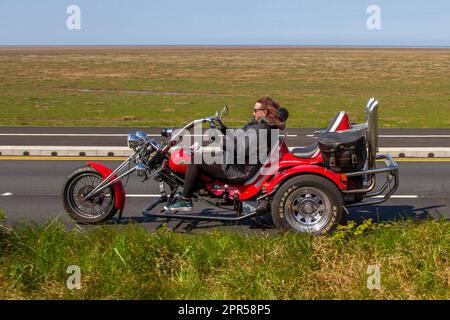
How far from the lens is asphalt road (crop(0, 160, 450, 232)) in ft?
29.4

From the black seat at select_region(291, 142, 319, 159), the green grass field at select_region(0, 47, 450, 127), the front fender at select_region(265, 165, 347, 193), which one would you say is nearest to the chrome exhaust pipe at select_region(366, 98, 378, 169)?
the front fender at select_region(265, 165, 347, 193)

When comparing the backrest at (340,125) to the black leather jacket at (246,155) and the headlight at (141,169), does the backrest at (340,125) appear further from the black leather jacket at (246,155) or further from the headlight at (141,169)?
the headlight at (141,169)

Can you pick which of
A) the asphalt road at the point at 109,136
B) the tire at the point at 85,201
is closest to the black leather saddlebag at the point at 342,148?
the tire at the point at 85,201

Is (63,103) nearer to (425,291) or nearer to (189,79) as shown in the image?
(189,79)

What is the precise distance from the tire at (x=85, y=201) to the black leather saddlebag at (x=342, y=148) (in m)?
2.77

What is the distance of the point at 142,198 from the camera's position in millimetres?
10641

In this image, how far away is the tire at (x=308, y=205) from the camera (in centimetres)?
766

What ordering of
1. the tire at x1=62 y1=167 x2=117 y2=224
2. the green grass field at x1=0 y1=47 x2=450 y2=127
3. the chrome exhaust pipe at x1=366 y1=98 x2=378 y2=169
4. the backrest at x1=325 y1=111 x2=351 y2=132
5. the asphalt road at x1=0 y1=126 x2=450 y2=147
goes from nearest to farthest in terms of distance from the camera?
the chrome exhaust pipe at x1=366 y1=98 x2=378 y2=169 < the backrest at x1=325 y1=111 x2=351 y2=132 < the tire at x1=62 y1=167 x2=117 y2=224 < the asphalt road at x1=0 y1=126 x2=450 y2=147 < the green grass field at x1=0 y1=47 x2=450 y2=127

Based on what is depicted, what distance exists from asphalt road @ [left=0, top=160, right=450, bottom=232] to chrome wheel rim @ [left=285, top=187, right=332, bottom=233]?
26.1 inches

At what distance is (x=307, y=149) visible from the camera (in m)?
8.16

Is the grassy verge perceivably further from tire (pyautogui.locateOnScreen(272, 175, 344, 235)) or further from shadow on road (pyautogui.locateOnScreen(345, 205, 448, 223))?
shadow on road (pyautogui.locateOnScreen(345, 205, 448, 223))

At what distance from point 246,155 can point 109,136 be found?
11.6 metres
